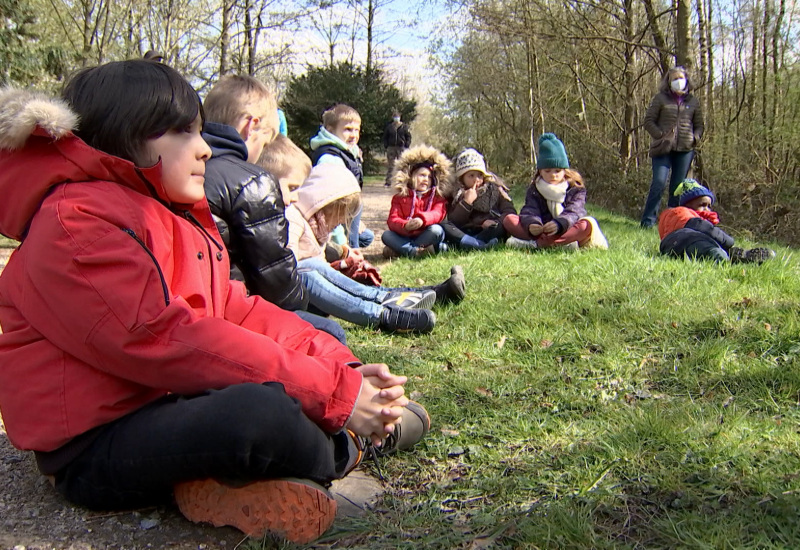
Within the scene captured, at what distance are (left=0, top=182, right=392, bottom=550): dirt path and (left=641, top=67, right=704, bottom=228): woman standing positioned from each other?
7.74 meters

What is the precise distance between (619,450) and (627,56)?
33.5 ft

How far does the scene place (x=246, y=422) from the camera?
1701 millimetres

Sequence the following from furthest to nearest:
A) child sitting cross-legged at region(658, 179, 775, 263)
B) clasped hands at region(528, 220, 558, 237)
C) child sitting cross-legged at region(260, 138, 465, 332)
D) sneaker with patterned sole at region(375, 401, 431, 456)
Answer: clasped hands at region(528, 220, 558, 237) → child sitting cross-legged at region(658, 179, 775, 263) → child sitting cross-legged at region(260, 138, 465, 332) → sneaker with patterned sole at region(375, 401, 431, 456)

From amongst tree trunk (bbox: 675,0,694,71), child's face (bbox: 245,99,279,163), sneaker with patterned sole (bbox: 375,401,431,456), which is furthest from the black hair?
tree trunk (bbox: 675,0,694,71)

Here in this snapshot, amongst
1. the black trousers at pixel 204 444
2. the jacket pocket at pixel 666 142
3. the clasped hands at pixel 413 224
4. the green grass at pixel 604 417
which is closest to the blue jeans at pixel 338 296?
the green grass at pixel 604 417

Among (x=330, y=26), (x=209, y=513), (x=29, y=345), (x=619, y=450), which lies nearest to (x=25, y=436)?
(x=29, y=345)

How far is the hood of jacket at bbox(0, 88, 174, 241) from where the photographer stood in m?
1.71

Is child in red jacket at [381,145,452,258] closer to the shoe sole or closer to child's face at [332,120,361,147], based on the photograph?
child's face at [332,120,361,147]

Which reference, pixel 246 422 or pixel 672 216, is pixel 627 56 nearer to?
pixel 672 216

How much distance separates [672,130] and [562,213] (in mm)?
3338

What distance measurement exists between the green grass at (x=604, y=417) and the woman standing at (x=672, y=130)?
441 centimetres

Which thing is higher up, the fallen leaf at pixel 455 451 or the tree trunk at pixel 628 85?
the tree trunk at pixel 628 85

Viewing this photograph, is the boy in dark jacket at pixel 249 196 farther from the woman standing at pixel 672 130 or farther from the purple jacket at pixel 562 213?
the woman standing at pixel 672 130

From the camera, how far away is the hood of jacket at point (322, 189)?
411 centimetres
